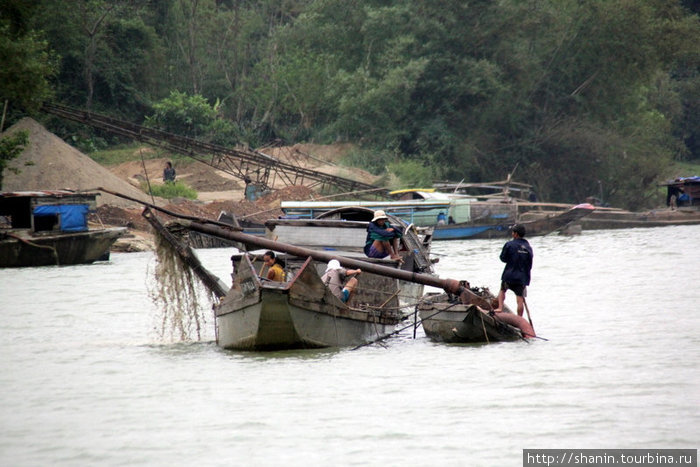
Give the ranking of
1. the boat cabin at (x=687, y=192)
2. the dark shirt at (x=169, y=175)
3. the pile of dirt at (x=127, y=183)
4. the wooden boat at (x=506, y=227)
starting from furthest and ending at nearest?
the boat cabin at (x=687, y=192), the dark shirt at (x=169, y=175), the wooden boat at (x=506, y=227), the pile of dirt at (x=127, y=183)

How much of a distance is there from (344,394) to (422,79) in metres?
39.8

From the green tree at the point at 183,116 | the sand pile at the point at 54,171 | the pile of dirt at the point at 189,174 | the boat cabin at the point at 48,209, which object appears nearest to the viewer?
the boat cabin at the point at 48,209

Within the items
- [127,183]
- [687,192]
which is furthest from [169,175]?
[687,192]

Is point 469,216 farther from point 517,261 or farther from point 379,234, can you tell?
point 517,261

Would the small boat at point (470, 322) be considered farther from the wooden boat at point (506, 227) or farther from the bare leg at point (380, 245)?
the wooden boat at point (506, 227)

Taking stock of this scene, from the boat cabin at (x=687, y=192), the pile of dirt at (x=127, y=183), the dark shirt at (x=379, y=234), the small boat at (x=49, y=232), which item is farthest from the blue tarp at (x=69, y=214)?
the boat cabin at (x=687, y=192)

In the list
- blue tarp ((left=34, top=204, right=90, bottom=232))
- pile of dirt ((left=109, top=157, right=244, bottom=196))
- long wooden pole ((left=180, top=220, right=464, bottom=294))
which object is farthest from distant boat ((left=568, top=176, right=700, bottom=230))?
long wooden pole ((left=180, top=220, right=464, bottom=294))

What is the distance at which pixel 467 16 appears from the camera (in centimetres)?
4922

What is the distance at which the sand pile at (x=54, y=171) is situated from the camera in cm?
3528

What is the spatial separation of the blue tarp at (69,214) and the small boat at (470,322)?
51.8ft

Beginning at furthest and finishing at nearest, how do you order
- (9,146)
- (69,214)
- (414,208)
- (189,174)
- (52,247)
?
(189,174) < (414,208) < (9,146) < (69,214) < (52,247)

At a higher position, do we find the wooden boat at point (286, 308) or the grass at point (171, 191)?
the grass at point (171, 191)

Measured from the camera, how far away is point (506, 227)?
1556 inches

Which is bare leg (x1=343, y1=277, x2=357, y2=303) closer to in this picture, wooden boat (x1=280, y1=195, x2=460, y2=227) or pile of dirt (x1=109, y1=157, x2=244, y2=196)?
wooden boat (x1=280, y1=195, x2=460, y2=227)
